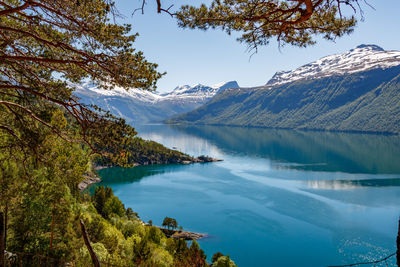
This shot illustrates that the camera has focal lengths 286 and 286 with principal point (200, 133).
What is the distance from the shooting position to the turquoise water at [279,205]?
33031mm

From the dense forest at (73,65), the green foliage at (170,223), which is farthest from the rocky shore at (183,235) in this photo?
the dense forest at (73,65)

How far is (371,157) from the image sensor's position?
97312 mm

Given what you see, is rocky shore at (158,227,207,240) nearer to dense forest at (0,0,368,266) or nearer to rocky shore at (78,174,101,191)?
dense forest at (0,0,368,266)

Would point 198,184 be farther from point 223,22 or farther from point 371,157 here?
point 371,157

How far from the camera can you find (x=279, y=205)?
47531 mm

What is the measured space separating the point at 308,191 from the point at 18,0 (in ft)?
183

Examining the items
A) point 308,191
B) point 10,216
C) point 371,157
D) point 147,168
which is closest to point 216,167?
point 147,168

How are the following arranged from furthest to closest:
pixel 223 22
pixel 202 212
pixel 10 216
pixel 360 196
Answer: pixel 360 196
pixel 202 212
pixel 10 216
pixel 223 22

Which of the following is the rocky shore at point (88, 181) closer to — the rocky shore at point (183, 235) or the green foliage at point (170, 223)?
the green foliage at point (170, 223)

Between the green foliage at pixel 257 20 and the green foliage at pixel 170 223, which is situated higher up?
the green foliage at pixel 257 20

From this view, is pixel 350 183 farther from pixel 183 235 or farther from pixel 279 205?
pixel 183 235

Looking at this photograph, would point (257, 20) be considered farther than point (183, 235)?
No

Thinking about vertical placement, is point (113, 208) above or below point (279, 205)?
above

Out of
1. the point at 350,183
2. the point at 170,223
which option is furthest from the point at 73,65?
the point at 350,183
